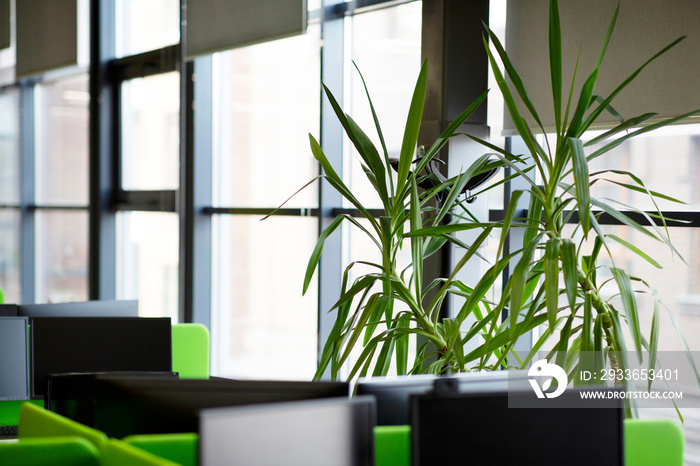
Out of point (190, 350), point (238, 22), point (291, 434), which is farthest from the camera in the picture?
point (238, 22)

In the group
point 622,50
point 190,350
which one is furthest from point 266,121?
point 622,50

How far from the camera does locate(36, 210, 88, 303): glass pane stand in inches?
249

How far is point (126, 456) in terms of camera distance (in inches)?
61.6

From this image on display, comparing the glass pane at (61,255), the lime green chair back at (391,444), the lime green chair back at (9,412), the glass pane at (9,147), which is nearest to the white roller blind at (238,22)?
the lime green chair back at (9,412)

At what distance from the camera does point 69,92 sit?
640 cm

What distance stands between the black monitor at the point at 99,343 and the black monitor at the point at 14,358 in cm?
13

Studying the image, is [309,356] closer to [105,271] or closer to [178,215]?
[178,215]

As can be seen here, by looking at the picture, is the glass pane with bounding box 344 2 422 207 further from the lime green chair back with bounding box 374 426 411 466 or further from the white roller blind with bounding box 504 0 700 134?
the lime green chair back with bounding box 374 426 411 466

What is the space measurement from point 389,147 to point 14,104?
4352 mm

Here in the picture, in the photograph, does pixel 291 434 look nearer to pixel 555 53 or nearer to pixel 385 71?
pixel 555 53

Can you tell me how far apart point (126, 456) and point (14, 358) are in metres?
1.59

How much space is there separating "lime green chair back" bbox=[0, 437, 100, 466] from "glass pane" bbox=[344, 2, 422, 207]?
2409mm

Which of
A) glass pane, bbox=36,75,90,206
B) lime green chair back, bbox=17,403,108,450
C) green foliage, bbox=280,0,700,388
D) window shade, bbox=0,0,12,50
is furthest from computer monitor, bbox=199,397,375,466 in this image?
window shade, bbox=0,0,12,50

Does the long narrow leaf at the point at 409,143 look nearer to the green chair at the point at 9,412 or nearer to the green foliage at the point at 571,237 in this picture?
the green foliage at the point at 571,237
